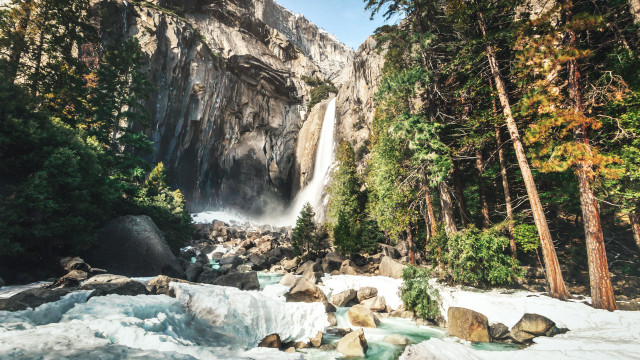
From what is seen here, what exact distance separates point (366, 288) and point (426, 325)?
3.38 m

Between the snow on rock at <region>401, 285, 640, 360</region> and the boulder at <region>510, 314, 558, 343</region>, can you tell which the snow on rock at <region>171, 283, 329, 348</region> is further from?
the boulder at <region>510, 314, 558, 343</region>

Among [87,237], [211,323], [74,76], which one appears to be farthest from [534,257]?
[74,76]

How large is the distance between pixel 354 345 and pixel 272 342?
2.33m

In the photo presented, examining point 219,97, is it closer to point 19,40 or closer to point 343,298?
point 19,40

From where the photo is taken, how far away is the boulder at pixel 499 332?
289 inches

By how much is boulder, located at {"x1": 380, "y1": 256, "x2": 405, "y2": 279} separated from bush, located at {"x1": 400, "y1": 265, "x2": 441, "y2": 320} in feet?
10.2

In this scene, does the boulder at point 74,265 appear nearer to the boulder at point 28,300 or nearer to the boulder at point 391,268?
the boulder at point 28,300

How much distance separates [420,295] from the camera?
32.3 ft

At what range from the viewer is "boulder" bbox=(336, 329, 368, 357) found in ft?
Result: 23.6

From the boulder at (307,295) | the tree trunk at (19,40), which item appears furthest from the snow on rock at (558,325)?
the tree trunk at (19,40)

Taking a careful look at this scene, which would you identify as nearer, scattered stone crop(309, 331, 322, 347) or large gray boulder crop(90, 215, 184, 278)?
scattered stone crop(309, 331, 322, 347)

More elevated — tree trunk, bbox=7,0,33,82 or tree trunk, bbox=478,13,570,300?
tree trunk, bbox=7,0,33,82

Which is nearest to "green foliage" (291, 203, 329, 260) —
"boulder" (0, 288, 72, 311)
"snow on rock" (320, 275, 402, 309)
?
"snow on rock" (320, 275, 402, 309)

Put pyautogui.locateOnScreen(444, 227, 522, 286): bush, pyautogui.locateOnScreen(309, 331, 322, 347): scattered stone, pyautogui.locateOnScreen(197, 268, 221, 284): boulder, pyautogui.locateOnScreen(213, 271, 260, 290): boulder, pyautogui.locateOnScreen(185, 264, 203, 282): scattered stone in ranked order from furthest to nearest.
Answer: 1. pyautogui.locateOnScreen(185, 264, 203, 282): scattered stone
2. pyautogui.locateOnScreen(197, 268, 221, 284): boulder
3. pyautogui.locateOnScreen(213, 271, 260, 290): boulder
4. pyautogui.locateOnScreen(444, 227, 522, 286): bush
5. pyautogui.locateOnScreen(309, 331, 322, 347): scattered stone
